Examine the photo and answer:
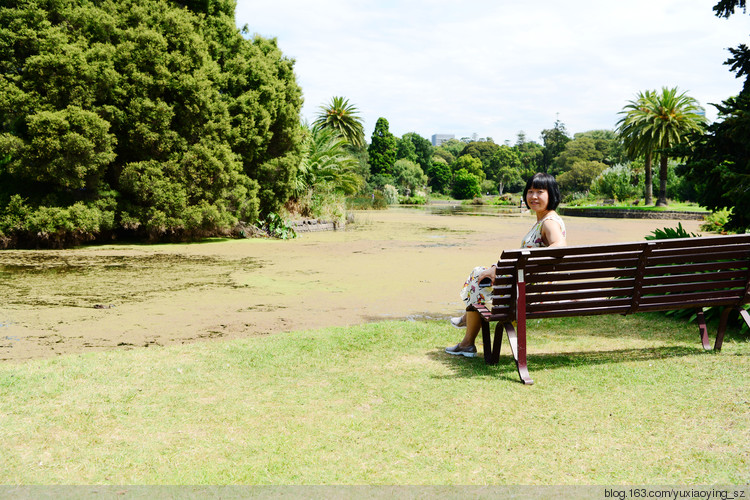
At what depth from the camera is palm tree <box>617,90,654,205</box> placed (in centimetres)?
4362

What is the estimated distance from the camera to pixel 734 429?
331 cm

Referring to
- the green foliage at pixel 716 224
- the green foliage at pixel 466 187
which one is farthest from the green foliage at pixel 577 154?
the green foliage at pixel 716 224

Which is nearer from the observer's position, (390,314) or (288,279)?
(390,314)

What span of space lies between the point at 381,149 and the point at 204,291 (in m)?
72.7

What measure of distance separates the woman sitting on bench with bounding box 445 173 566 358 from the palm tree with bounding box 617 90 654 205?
43174 mm

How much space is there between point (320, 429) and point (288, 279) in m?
7.27

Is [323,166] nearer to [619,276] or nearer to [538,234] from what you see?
[538,234]

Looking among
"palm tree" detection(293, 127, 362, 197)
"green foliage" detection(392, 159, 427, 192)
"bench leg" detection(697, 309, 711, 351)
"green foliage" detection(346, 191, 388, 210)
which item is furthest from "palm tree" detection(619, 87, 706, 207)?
"bench leg" detection(697, 309, 711, 351)

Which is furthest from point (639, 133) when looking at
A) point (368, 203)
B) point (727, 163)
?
point (727, 163)

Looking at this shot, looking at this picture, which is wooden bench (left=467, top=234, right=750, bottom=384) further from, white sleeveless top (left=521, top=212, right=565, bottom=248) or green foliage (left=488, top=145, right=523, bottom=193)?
green foliage (left=488, top=145, right=523, bottom=193)

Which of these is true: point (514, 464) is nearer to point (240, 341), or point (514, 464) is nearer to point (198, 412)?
point (198, 412)

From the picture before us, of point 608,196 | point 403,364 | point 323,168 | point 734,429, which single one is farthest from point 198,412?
point 608,196

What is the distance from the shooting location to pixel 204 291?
917 centimetres

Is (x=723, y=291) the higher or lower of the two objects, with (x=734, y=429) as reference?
higher
